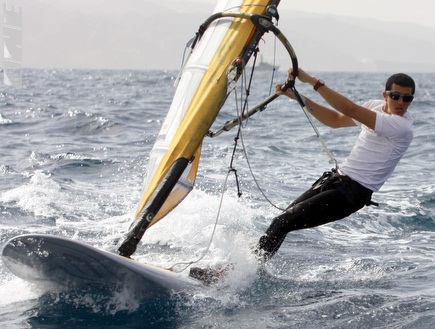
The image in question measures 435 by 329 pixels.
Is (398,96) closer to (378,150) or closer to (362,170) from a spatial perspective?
(378,150)

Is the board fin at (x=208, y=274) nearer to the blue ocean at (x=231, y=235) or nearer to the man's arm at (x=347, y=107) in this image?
the blue ocean at (x=231, y=235)

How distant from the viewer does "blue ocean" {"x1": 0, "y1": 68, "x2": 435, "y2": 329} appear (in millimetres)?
5523

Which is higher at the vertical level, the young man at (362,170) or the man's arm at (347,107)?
the man's arm at (347,107)

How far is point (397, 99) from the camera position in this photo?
591 centimetres

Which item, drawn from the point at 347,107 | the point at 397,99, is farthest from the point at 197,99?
the point at 397,99

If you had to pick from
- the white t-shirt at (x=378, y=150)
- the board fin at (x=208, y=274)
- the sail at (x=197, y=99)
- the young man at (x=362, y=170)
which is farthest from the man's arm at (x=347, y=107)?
the board fin at (x=208, y=274)

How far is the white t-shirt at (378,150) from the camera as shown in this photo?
5.97 metres

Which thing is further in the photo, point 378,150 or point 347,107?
point 378,150

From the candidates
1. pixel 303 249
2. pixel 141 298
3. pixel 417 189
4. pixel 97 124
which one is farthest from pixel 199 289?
pixel 97 124

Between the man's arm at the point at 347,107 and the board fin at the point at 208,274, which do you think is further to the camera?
the board fin at the point at 208,274

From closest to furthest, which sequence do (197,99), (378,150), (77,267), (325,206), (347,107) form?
1. (77,267)
2. (347,107)
3. (378,150)
4. (325,206)
5. (197,99)

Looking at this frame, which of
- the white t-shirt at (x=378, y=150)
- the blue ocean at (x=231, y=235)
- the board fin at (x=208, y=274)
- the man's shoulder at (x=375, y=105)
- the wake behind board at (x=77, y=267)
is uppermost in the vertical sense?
the man's shoulder at (x=375, y=105)

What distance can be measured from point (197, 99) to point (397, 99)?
167 centimetres

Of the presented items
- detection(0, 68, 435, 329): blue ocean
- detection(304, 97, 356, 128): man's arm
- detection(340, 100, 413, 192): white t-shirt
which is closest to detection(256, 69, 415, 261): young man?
detection(340, 100, 413, 192): white t-shirt
